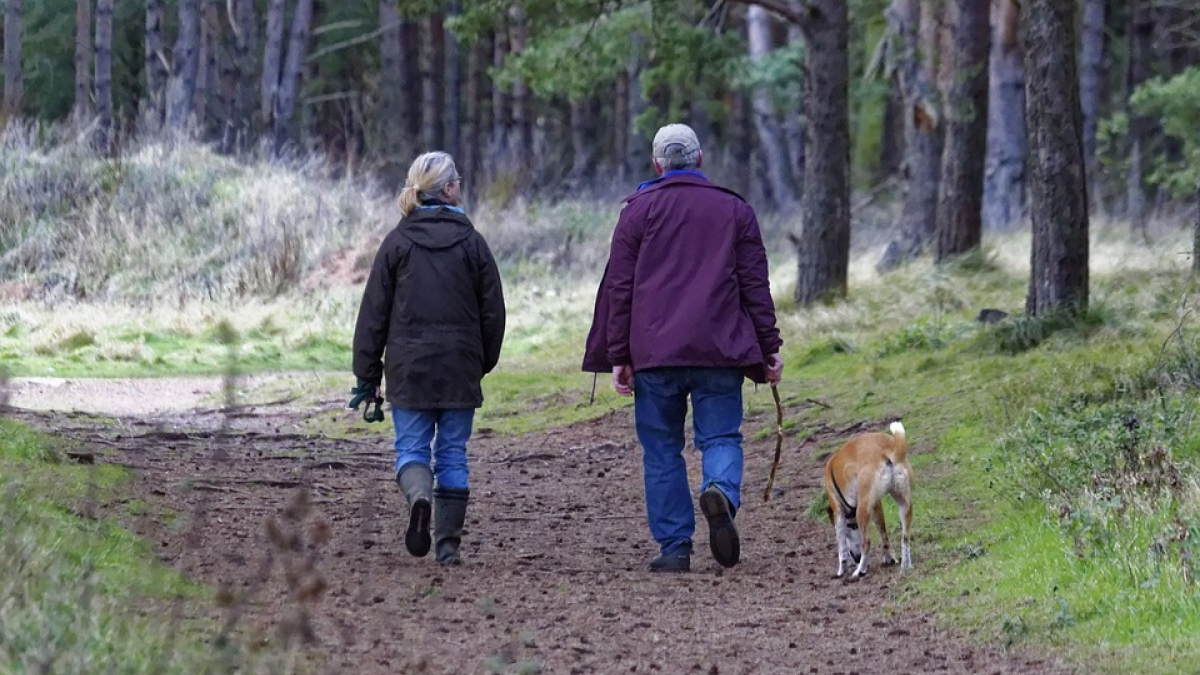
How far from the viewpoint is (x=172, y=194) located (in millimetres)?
23641

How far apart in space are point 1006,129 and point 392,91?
17573mm

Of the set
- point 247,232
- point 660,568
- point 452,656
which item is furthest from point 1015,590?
point 247,232

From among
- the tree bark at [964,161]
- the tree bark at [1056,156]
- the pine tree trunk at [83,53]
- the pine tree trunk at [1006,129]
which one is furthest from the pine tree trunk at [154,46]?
the tree bark at [1056,156]

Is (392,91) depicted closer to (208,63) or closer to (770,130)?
(208,63)

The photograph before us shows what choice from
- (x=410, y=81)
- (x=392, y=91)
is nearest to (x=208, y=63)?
(x=392, y=91)

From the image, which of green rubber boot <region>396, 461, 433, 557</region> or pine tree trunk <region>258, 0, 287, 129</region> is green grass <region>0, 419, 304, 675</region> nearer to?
green rubber boot <region>396, 461, 433, 557</region>

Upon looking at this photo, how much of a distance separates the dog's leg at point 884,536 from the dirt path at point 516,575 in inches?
7.4

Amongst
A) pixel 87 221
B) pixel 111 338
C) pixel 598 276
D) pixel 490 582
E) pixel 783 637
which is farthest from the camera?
pixel 598 276

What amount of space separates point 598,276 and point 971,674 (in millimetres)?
18875

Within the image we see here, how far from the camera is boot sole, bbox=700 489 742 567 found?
7613 mm

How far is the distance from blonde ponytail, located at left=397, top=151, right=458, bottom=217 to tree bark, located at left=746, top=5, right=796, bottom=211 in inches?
1207

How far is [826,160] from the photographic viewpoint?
1780cm

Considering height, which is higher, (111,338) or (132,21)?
(132,21)

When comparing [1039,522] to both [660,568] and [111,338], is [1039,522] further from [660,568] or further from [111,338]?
[111,338]
